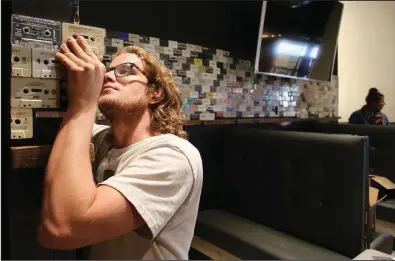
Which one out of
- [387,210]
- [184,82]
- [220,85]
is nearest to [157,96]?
[184,82]

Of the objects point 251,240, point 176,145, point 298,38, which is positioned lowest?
point 251,240

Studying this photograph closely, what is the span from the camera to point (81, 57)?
751 millimetres

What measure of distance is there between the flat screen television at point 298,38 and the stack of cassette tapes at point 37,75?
1.75 meters

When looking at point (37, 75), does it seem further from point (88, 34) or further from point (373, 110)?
point (373, 110)

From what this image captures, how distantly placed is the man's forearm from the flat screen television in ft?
5.90

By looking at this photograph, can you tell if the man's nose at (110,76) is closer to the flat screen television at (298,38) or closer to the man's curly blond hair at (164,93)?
the man's curly blond hair at (164,93)

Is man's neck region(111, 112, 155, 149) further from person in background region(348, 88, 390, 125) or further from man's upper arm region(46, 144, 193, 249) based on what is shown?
person in background region(348, 88, 390, 125)

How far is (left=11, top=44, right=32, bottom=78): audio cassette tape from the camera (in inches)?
28.0

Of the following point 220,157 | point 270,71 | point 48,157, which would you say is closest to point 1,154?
point 48,157

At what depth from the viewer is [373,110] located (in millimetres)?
2055

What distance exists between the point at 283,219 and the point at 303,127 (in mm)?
1444

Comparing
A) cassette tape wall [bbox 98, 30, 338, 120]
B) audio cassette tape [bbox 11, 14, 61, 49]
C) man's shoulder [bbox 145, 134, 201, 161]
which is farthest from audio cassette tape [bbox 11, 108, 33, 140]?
cassette tape wall [bbox 98, 30, 338, 120]

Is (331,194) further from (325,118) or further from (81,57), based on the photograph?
(325,118)

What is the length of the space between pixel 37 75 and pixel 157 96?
0.38 meters
